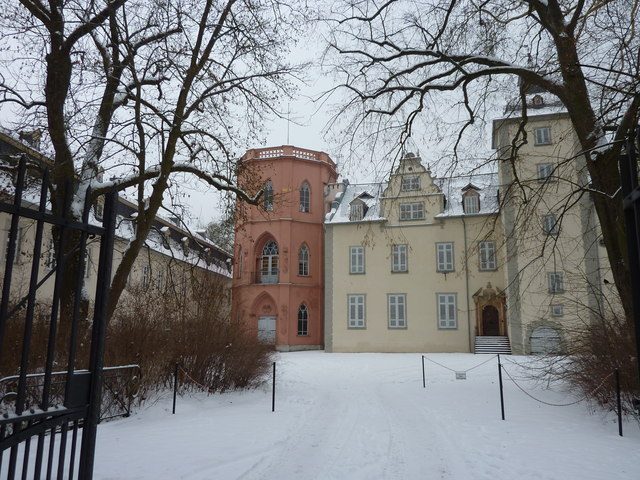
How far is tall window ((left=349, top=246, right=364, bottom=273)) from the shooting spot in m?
32.3

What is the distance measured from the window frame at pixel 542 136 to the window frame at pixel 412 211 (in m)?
7.38

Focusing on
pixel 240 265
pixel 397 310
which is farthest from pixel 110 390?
pixel 240 265

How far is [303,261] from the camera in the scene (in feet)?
117

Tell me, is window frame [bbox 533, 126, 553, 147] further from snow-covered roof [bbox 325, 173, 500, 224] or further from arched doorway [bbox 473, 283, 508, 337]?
arched doorway [bbox 473, 283, 508, 337]

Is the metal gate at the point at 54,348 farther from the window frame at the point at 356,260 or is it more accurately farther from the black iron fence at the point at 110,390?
the window frame at the point at 356,260

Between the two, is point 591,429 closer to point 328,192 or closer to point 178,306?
point 178,306

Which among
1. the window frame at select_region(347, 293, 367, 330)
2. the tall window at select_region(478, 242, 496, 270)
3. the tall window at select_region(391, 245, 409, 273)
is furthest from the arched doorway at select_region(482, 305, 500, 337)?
the window frame at select_region(347, 293, 367, 330)

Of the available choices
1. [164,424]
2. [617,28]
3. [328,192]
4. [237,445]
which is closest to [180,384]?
[164,424]

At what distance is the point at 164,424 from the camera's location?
348 inches

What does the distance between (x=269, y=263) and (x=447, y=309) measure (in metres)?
12.4

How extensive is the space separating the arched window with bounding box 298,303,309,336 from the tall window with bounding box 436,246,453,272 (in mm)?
9461

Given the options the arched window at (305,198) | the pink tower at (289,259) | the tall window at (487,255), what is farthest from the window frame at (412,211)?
the arched window at (305,198)

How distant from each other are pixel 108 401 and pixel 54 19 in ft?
24.0

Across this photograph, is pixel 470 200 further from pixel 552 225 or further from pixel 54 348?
pixel 54 348
